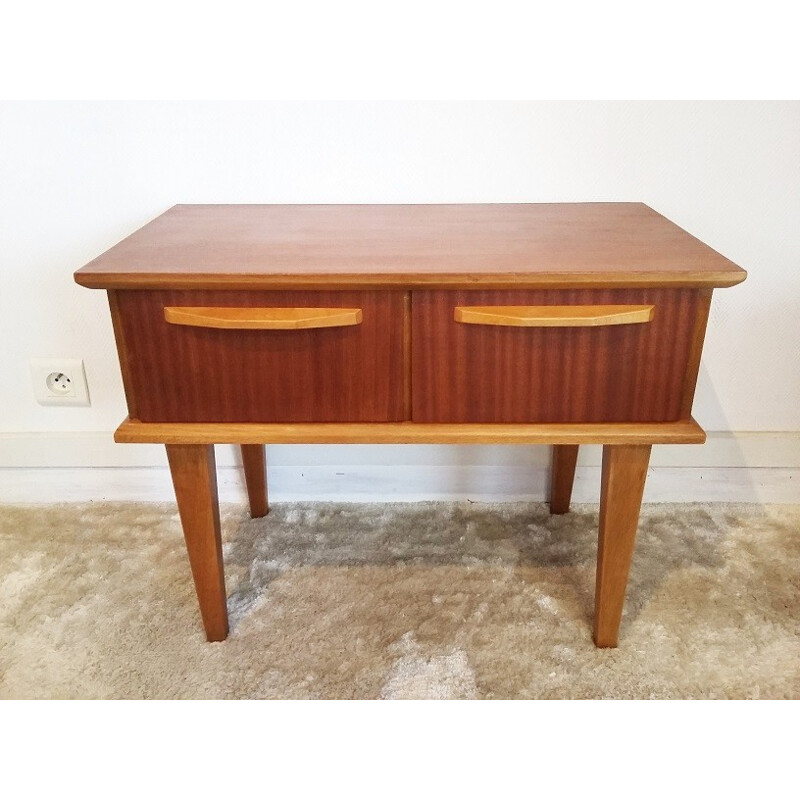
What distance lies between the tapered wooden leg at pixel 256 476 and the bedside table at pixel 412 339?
0.32 m

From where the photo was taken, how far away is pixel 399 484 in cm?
135

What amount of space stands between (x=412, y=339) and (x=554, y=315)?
0.16 meters

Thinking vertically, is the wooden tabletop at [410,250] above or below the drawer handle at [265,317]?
above

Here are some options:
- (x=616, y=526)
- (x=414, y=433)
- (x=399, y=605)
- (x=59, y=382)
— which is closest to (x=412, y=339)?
(x=414, y=433)

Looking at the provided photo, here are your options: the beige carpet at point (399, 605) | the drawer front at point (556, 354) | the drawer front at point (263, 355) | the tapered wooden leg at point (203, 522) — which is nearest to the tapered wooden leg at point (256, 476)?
the beige carpet at point (399, 605)

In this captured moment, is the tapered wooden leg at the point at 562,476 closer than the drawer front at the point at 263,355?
No

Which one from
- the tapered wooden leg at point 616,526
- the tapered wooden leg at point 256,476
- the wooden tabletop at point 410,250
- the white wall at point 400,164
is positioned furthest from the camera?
the tapered wooden leg at point 256,476

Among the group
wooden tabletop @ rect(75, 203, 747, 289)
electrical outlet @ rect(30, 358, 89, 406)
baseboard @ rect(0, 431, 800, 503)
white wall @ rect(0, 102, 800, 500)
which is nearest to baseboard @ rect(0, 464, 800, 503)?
baseboard @ rect(0, 431, 800, 503)

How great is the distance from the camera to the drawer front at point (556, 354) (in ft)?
2.58

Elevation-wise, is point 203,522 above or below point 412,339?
below

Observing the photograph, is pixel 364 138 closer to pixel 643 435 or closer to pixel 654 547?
pixel 643 435

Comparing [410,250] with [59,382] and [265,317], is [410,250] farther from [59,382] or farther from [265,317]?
[59,382]

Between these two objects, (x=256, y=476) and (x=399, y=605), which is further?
(x=256, y=476)

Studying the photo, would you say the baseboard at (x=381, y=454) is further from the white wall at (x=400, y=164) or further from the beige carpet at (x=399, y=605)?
the white wall at (x=400, y=164)
